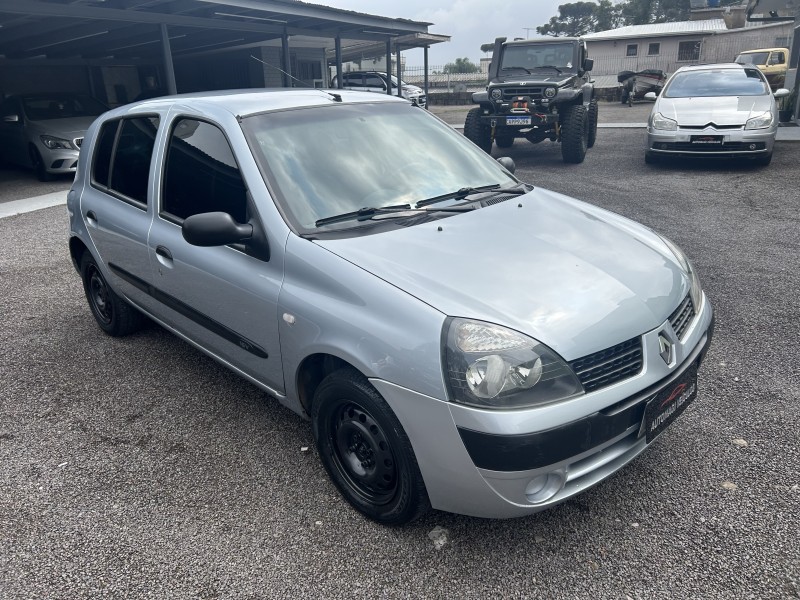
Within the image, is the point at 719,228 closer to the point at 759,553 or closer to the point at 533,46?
the point at 759,553

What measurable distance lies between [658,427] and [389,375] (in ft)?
3.46

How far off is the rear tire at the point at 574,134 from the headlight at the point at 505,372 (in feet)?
31.2

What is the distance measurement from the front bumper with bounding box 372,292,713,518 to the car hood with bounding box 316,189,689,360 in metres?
0.19

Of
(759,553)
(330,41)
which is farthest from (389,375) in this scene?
(330,41)

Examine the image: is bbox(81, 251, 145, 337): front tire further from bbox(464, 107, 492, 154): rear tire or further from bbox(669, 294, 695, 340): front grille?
bbox(464, 107, 492, 154): rear tire

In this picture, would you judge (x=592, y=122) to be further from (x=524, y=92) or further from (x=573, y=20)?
(x=573, y=20)

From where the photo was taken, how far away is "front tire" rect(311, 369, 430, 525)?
2267 millimetres

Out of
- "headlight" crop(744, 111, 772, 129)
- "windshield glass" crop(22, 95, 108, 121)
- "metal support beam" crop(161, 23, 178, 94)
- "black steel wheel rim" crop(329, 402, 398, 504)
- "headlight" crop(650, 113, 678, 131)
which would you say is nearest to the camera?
"black steel wheel rim" crop(329, 402, 398, 504)

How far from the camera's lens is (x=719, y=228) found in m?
6.63

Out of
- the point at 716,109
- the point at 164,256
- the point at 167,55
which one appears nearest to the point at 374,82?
the point at 167,55

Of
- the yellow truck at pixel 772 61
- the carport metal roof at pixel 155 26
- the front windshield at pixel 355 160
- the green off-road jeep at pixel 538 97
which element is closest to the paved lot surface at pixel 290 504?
the front windshield at pixel 355 160

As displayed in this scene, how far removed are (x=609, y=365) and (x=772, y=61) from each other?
27968 millimetres

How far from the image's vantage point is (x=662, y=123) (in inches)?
378

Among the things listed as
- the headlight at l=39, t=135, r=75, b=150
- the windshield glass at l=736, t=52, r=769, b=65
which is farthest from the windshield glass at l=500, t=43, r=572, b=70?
the windshield glass at l=736, t=52, r=769, b=65
